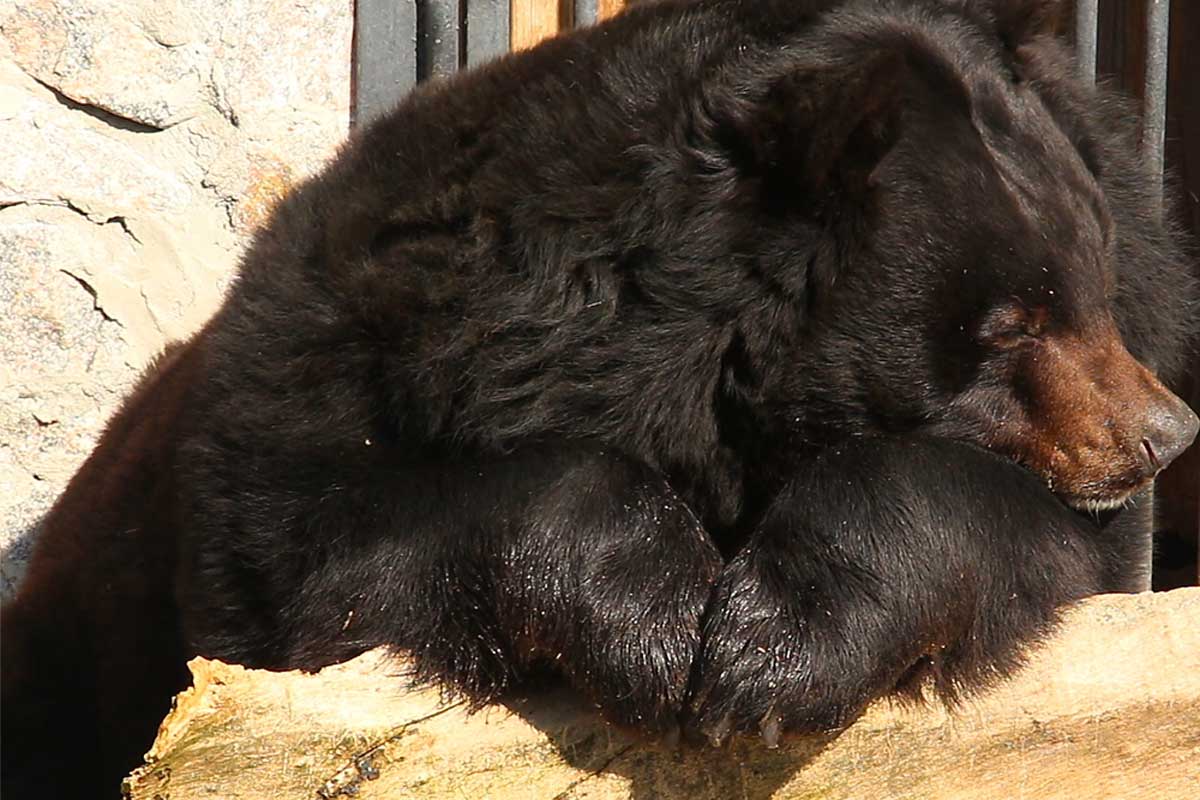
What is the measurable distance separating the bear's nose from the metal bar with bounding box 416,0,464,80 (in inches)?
74.9

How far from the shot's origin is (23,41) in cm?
348

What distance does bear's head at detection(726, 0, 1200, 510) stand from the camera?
8.49 ft

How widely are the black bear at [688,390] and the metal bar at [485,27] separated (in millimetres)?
1018

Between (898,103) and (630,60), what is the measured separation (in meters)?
0.48

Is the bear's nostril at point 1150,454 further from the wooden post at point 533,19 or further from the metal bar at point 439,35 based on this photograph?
the wooden post at point 533,19

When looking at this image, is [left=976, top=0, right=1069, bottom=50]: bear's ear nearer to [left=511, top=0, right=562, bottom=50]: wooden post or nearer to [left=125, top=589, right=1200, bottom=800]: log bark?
[left=125, top=589, right=1200, bottom=800]: log bark

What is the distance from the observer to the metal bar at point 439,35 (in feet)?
12.5

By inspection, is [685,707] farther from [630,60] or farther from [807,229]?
[630,60]

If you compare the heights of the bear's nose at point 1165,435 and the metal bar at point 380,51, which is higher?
the metal bar at point 380,51

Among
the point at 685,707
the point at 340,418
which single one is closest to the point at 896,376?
the point at 685,707

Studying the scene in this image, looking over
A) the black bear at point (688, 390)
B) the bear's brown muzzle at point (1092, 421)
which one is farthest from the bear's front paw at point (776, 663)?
the bear's brown muzzle at point (1092, 421)

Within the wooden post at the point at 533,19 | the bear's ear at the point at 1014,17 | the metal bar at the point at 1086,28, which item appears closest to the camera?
the bear's ear at the point at 1014,17

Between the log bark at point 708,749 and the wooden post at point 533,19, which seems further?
the wooden post at point 533,19

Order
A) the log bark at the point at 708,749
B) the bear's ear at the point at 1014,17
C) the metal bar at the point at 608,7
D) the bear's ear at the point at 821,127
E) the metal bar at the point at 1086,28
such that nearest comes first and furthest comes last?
the log bark at the point at 708,749, the bear's ear at the point at 821,127, the bear's ear at the point at 1014,17, the metal bar at the point at 1086,28, the metal bar at the point at 608,7
